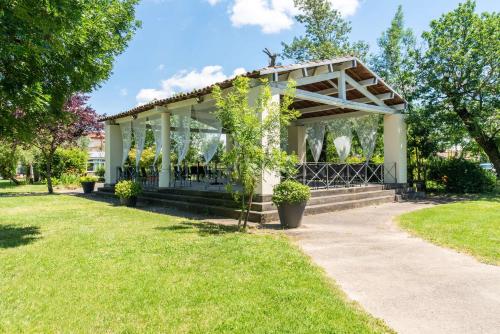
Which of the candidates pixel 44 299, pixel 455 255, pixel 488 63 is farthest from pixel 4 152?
pixel 488 63

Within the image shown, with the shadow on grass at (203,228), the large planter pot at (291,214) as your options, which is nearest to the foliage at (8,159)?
the shadow on grass at (203,228)

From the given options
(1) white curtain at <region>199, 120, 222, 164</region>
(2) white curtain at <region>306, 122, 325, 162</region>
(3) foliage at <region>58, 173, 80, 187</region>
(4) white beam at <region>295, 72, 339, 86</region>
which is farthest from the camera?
(3) foliage at <region>58, 173, 80, 187</region>

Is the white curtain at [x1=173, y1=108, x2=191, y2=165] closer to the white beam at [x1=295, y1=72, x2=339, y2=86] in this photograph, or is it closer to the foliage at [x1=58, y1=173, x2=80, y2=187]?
the white beam at [x1=295, y1=72, x2=339, y2=86]

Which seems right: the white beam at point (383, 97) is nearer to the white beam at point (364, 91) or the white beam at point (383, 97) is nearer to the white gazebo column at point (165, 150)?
the white beam at point (364, 91)

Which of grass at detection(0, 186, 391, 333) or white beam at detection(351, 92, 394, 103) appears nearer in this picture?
grass at detection(0, 186, 391, 333)

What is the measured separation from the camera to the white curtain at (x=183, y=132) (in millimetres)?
10901

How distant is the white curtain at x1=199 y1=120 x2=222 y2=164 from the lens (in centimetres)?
1076

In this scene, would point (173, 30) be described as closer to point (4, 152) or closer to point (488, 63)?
point (488, 63)

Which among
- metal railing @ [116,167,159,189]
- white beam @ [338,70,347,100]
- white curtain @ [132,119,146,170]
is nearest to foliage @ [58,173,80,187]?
metal railing @ [116,167,159,189]

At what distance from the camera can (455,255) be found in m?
5.18

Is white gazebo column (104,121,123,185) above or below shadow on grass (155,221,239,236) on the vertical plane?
above

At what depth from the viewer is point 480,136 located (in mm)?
14172

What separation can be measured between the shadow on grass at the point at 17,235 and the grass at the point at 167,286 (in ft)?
0.06

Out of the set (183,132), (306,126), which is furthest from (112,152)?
(306,126)
